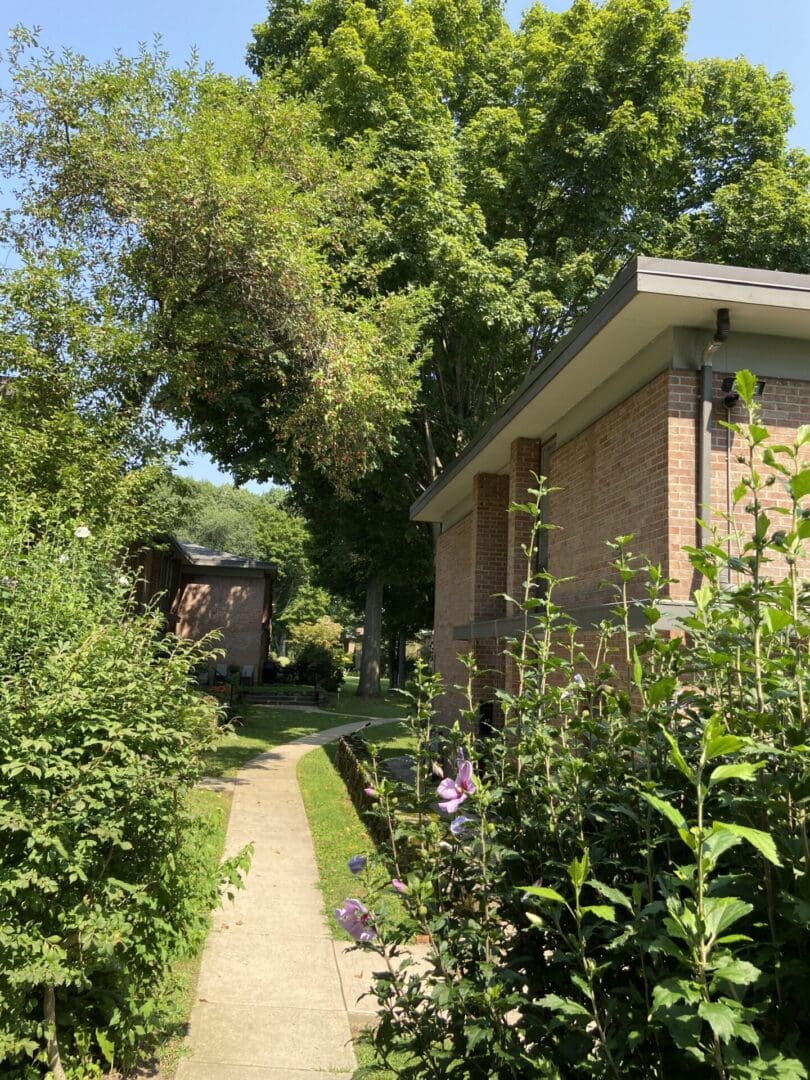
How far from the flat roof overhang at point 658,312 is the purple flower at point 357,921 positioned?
4774mm

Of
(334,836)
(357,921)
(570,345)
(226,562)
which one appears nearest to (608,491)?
(570,345)

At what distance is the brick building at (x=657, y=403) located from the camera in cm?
612

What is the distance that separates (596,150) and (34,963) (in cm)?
1673

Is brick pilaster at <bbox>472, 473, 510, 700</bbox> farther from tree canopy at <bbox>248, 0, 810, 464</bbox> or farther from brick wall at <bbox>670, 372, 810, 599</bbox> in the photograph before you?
brick wall at <bbox>670, 372, 810, 599</bbox>

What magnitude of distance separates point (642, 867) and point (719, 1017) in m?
0.75

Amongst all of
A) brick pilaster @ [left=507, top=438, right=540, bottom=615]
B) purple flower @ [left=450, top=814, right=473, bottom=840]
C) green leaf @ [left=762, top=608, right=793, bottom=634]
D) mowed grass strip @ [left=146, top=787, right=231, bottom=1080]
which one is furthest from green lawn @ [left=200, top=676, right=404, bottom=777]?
green leaf @ [left=762, top=608, right=793, bottom=634]

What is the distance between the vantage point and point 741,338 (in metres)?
6.69

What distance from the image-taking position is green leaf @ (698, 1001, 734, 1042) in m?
1.37

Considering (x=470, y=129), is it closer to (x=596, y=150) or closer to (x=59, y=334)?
(x=596, y=150)

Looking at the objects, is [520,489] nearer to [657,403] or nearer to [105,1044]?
[657,403]

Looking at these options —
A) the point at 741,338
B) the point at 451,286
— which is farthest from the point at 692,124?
the point at 741,338

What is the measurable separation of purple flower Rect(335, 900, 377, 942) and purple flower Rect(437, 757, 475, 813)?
43 centimetres

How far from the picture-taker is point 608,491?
310 inches

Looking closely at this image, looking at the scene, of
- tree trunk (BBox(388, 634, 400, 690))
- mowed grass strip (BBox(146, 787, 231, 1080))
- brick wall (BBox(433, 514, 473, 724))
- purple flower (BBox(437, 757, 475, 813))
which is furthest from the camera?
tree trunk (BBox(388, 634, 400, 690))
